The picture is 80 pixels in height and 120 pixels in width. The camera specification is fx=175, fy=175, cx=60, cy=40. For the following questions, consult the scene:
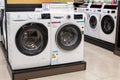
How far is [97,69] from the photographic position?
3.04 m

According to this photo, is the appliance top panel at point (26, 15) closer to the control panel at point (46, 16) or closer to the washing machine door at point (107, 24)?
the control panel at point (46, 16)

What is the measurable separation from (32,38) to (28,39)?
6 cm

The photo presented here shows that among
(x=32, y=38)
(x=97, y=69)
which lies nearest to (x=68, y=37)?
(x=32, y=38)

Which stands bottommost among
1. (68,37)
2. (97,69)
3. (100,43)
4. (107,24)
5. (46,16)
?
(97,69)

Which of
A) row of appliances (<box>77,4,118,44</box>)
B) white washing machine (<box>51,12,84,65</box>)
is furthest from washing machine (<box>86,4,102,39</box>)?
white washing machine (<box>51,12,84,65</box>)

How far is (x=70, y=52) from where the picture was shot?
287 cm

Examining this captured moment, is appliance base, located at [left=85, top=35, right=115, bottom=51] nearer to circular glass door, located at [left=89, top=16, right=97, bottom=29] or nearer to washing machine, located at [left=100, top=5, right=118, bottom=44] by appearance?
washing machine, located at [left=100, top=5, right=118, bottom=44]

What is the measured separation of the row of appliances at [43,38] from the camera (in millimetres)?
2457

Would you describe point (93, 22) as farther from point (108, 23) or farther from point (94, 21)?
point (108, 23)

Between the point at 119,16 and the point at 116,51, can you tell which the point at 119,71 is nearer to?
the point at 116,51

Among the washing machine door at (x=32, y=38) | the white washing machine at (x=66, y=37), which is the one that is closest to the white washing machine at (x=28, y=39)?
the washing machine door at (x=32, y=38)

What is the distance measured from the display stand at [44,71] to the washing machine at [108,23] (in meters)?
1.58

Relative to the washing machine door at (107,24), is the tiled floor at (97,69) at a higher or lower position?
lower

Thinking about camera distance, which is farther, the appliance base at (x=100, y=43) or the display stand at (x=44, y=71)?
the appliance base at (x=100, y=43)
